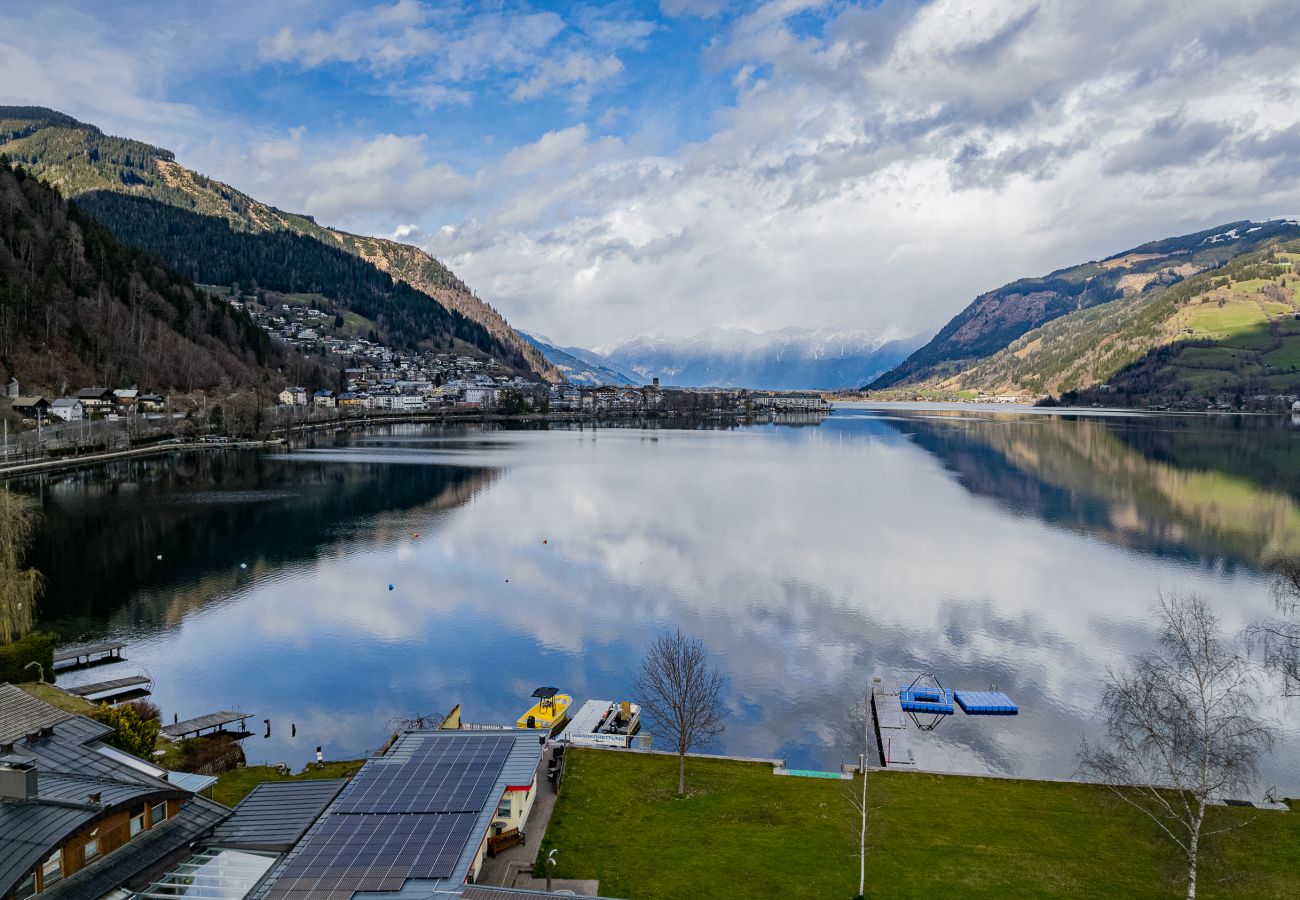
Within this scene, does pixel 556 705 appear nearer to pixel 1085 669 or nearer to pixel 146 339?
pixel 1085 669

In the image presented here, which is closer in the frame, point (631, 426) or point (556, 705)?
point (556, 705)

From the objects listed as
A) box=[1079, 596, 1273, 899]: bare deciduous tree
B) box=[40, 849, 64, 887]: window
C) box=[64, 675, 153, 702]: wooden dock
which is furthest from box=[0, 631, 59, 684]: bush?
box=[1079, 596, 1273, 899]: bare deciduous tree

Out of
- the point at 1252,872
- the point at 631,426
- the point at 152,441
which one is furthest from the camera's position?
the point at 631,426

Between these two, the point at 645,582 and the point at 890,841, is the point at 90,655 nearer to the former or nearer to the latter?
the point at 645,582

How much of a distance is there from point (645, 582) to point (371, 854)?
28077 mm

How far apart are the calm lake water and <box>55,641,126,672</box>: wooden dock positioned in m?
0.73

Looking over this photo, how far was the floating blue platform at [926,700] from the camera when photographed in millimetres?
25031

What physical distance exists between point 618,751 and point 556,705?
13.7 feet

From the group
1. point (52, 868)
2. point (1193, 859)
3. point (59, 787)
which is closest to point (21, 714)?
point (59, 787)

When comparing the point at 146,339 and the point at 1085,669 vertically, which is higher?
the point at 146,339

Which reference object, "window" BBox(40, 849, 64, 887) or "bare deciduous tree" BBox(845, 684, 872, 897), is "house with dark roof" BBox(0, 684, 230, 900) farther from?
"bare deciduous tree" BBox(845, 684, 872, 897)

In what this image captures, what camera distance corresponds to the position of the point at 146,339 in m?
113

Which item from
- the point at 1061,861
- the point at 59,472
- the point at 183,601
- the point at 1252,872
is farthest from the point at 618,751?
the point at 59,472

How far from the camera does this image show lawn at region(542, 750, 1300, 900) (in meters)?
14.4
